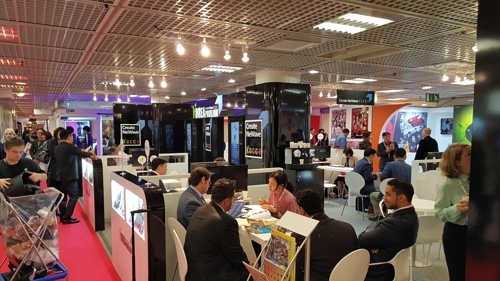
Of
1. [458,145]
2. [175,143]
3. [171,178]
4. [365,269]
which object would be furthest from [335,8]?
[175,143]

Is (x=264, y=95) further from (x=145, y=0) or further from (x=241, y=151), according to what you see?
(x=145, y=0)

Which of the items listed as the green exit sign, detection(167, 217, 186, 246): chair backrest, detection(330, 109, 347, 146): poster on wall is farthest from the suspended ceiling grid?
detection(330, 109, 347, 146): poster on wall

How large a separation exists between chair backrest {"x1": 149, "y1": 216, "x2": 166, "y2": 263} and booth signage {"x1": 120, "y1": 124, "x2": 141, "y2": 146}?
853 cm

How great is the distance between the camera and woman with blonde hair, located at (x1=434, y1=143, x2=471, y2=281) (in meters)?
2.53

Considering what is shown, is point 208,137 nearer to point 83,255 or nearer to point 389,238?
point 83,255

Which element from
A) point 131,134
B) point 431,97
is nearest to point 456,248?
point 431,97

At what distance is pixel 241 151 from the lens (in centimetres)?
810

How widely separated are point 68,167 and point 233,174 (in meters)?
A: 3.27

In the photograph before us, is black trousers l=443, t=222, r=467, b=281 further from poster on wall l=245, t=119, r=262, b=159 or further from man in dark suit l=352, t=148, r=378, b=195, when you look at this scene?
poster on wall l=245, t=119, r=262, b=159

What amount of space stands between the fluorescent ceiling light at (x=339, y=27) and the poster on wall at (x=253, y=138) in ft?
10.9

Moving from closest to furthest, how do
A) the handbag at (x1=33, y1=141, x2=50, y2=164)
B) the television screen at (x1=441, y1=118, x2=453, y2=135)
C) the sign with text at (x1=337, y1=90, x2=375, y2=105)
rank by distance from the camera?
the handbag at (x1=33, y1=141, x2=50, y2=164), the sign with text at (x1=337, y1=90, x2=375, y2=105), the television screen at (x1=441, y1=118, x2=453, y2=135)

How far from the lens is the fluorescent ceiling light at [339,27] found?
388 centimetres

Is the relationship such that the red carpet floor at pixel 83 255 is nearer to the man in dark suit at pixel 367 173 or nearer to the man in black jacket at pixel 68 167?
the man in black jacket at pixel 68 167

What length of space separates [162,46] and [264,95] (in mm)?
2707
